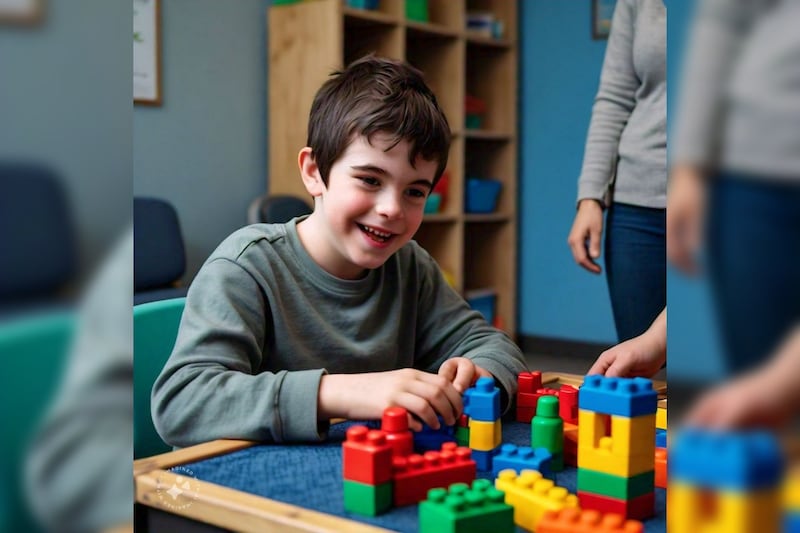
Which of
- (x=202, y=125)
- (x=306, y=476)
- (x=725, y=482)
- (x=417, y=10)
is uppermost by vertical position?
(x=417, y=10)

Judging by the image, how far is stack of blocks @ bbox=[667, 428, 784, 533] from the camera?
126 mm

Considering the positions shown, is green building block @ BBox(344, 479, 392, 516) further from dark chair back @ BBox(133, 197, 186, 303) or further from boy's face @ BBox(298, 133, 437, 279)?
dark chair back @ BBox(133, 197, 186, 303)

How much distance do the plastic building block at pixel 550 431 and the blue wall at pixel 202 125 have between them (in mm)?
239

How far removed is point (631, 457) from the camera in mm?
322

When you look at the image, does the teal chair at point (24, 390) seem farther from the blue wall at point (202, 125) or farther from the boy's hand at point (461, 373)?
the boy's hand at point (461, 373)

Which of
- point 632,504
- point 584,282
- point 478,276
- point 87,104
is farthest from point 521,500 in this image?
point 478,276

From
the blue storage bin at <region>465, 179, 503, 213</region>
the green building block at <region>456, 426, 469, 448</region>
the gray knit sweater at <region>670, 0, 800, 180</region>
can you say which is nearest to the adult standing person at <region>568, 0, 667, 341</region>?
the green building block at <region>456, 426, 469, 448</region>

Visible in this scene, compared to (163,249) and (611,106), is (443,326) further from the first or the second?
(163,249)

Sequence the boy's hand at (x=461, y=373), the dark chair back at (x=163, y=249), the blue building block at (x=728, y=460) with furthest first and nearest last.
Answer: the dark chair back at (x=163, y=249)
the boy's hand at (x=461, y=373)
the blue building block at (x=728, y=460)

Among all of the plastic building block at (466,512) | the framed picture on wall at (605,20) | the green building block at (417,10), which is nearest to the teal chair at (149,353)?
the plastic building block at (466,512)

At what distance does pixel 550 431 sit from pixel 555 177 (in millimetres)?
495

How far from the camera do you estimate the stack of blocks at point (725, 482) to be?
0.13m

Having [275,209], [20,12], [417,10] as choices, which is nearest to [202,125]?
[275,209]

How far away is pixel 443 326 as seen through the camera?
65 centimetres
